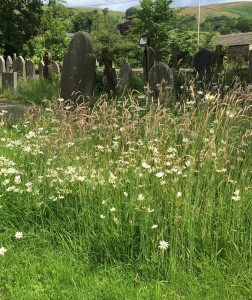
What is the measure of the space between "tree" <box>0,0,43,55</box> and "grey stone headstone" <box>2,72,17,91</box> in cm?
1730

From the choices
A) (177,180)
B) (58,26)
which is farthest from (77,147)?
(58,26)

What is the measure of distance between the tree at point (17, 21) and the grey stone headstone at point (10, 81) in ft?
56.8

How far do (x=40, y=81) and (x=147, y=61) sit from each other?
10.4ft

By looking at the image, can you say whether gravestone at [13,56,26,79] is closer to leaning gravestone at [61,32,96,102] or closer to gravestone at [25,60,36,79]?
gravestone at [25,60,36,79]

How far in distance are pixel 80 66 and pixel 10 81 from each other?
19.8 feet

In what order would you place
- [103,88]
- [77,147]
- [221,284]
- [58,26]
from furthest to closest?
[58,26] → [103,88] → [77,147] → [221,284]

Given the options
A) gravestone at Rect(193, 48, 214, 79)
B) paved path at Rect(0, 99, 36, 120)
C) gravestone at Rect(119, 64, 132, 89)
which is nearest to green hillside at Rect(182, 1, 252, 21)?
gravestone at Rect(119, 64, 132, 89)

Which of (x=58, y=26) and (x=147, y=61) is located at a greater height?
(x=58, y=26)

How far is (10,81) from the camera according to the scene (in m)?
13.1

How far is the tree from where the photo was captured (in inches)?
1164

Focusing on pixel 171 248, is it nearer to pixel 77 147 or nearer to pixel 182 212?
pixel 182 212

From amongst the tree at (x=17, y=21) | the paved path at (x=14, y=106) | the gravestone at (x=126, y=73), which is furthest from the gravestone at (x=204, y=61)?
the tree at (x=17, y=21)

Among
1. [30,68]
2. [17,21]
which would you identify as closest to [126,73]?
[30,68]

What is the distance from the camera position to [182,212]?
2764mm
